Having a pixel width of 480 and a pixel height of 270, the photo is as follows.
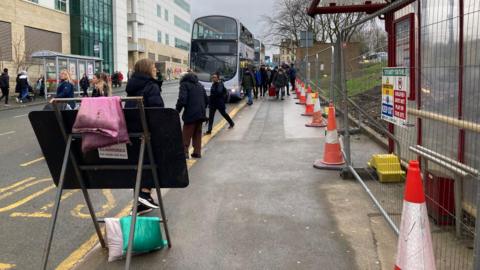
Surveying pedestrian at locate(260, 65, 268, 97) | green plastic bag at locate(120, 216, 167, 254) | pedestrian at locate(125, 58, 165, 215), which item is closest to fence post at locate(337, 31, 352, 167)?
pedestrian at locate(125, 58, 165, 215)

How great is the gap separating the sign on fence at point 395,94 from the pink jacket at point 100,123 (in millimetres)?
2728

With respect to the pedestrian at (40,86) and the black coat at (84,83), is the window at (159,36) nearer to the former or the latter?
the pedestrian at (40,86)

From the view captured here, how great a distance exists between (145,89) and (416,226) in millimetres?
3787

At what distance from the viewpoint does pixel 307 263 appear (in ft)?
14.0

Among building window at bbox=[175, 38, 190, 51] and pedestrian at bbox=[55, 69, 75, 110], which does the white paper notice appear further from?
building window at bbox=[175, 38, 190, 51]

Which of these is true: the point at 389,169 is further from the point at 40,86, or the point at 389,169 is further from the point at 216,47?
the point at 40,86

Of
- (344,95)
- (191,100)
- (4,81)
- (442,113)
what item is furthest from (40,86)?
(442,113)

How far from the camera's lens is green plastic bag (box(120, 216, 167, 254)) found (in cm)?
439

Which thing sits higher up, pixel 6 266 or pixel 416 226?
pixel 416 226

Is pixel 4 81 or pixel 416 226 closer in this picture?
pixel 416 226

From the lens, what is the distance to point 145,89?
5961 millimetres

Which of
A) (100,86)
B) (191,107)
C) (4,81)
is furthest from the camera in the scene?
(4,81)

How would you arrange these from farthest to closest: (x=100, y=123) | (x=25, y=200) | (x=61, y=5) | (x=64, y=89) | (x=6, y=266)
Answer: (x=61, y=5)
(x=64, y=89)
(x=25, y=200)
(x=6, y=266)
(x=100, y=123)

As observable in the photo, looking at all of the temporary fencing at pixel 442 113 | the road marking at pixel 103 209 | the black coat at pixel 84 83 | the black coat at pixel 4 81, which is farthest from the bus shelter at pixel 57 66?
the temporary fencing at pixel 442 113
